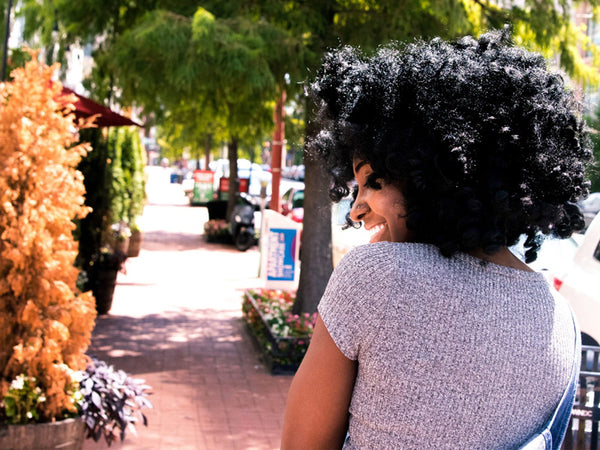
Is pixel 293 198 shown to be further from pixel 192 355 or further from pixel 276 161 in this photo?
pixel 192 355

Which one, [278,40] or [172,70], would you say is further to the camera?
[278,40]

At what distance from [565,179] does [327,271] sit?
6.80 metres

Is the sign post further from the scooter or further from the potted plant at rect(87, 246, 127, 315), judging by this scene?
the scooter

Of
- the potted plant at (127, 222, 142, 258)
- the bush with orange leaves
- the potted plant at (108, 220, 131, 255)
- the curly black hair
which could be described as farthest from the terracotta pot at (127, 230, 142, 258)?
the curly black hair

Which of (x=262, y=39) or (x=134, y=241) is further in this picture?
(x=134, y=241)

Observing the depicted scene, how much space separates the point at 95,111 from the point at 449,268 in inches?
224

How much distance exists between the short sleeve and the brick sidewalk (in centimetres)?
407

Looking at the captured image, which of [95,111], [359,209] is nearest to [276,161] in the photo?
[95,111]

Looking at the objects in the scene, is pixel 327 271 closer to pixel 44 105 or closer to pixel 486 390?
pixel 44 105

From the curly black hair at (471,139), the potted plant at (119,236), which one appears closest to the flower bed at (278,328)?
the potted plant at (119,236)

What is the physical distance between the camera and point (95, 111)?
6.59 metres

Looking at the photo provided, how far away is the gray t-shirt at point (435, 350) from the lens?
133 cm

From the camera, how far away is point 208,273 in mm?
13766

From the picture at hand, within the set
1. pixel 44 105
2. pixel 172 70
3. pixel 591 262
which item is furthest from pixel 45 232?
pixel 591 262
